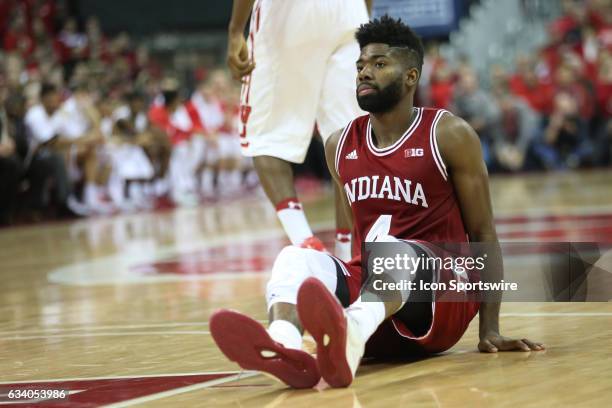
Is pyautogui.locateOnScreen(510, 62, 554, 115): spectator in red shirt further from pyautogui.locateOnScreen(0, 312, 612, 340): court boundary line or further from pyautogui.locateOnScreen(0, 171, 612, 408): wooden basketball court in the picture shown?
pyautogui.locateOnScreen(0, 312, 612, 340): court boundary line

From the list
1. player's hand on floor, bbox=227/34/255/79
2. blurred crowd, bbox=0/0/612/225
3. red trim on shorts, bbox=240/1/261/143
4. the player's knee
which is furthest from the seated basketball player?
blurred crowd, bbox=0/0/612/225

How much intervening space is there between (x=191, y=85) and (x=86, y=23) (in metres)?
2.17

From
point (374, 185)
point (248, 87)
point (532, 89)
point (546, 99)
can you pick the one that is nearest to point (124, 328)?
point (248, 87)

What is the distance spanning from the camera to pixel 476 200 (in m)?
3.81

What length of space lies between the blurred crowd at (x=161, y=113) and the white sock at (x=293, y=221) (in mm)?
7732

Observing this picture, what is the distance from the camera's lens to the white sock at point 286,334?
3.34m

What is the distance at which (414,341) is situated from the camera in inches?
145

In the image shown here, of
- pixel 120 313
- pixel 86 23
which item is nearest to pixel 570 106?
pixel 86 23

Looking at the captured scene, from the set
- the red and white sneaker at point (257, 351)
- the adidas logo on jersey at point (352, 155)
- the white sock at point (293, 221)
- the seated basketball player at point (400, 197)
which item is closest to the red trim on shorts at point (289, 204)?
the white sock at point (293, 221)

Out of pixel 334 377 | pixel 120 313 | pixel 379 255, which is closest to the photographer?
pixel 334 377

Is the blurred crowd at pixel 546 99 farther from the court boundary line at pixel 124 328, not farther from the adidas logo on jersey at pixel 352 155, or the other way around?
the adidas logo on jersey at pixel 352 155

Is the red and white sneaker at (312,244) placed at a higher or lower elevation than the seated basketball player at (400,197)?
lower

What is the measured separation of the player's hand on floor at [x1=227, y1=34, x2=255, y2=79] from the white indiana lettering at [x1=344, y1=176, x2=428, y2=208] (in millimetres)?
1481

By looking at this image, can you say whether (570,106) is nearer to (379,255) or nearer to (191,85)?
(191,85)
